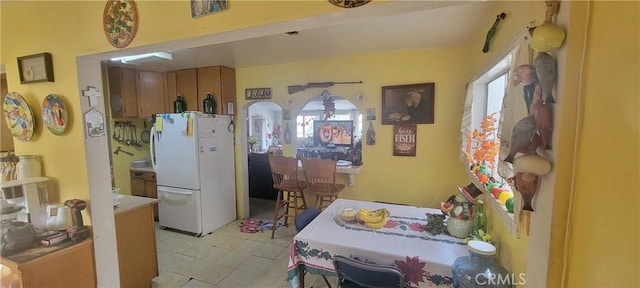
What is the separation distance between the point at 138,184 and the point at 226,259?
2.05 metres

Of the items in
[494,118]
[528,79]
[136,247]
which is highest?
[528,79]

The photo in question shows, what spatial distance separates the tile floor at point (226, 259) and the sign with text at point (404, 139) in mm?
1573

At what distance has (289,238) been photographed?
3273 millimetres

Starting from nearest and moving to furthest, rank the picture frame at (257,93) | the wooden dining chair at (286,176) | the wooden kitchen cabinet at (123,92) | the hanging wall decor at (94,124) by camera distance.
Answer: the hanging wall decor at (94,124) < the wooden dining chair at (286,176) < the wooden kitchen cabinet at (123,92) < the picture frame at (257,93)

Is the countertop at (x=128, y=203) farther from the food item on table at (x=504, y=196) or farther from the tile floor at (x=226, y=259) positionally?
the food item on table at (x=504, y=196)

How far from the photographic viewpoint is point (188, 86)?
379 cm

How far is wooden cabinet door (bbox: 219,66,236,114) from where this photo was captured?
359 cm

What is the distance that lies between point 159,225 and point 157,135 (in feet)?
4.10

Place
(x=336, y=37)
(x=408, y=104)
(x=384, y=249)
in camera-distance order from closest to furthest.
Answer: (x=384, y=249) → (x=336, y=37) → (x=408, y=104)

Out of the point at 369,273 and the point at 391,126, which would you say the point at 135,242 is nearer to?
the point at 369,273

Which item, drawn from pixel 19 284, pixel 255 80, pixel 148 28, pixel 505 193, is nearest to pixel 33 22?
pixel 148 28

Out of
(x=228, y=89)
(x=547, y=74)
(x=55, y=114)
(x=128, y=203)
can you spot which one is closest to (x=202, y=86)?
(x=228, y=89)

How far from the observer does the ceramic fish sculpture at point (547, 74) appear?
30.8 inches

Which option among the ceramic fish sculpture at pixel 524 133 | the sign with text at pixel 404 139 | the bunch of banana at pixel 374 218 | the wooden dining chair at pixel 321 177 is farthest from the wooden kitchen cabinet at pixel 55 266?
the sign with text at pixel 404 139
